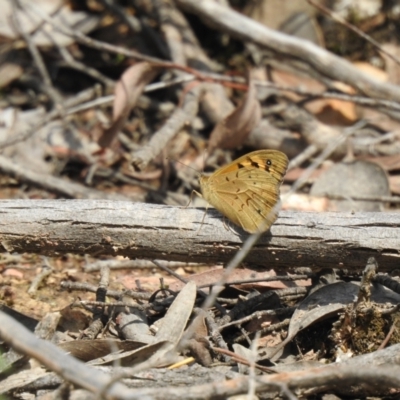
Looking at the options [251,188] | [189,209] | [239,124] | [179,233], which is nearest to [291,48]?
[239,124]

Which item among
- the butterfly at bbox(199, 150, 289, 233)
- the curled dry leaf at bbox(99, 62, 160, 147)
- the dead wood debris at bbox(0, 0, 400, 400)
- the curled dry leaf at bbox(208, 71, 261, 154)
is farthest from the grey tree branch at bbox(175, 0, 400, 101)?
the butterfly at bbox(199, 150, 289, 233)

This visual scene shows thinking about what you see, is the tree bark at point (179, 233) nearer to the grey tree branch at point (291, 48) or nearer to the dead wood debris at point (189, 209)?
the dead wood debris at point (189, 209)

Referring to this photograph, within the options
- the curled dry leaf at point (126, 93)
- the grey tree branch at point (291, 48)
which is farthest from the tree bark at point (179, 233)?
the grey tree branch at point (291, 48)

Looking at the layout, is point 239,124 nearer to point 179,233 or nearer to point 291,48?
point 291,48

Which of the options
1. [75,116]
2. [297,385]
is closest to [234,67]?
[75,116]

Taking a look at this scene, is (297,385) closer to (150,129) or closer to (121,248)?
(121,248)

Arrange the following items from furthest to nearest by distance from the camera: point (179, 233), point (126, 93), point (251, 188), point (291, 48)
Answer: point (291, 48)
point (126, 93)
point (251, 188)
point (179, 233)
